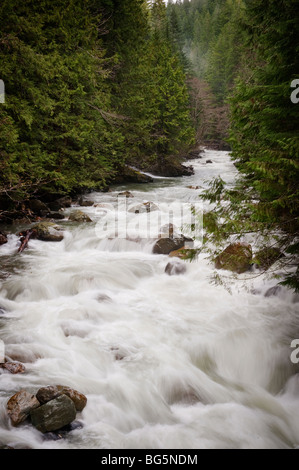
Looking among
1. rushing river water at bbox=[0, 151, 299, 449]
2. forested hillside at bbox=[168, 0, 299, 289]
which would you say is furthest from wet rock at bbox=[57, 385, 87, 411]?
forested hillside at bbox=[168, 0, 299, 289]

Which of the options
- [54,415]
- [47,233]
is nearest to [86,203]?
[47,233]

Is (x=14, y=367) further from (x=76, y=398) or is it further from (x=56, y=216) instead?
(x=56, y=216)

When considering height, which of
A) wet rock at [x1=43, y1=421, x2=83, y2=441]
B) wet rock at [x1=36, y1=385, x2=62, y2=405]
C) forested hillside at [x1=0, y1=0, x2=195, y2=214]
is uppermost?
forested hillside at [x1=0, y1=0, x2=195, y2=214]

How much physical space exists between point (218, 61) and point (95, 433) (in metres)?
57.5

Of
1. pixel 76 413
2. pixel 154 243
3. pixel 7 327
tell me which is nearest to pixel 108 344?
pixel 76 413

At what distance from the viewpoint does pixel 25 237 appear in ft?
29.3

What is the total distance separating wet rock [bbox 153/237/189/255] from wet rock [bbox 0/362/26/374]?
212 inches

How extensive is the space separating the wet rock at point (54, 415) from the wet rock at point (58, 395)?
4.3 inches

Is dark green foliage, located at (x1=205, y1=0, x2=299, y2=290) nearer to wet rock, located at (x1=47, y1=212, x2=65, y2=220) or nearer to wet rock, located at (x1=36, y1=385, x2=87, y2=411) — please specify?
wet rock, located at (x1=36, y1=385, x2=87, y2=411)

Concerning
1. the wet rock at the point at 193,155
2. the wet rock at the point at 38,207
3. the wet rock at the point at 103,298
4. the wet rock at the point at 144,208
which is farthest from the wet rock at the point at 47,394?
the wet rock at the point at 193,155

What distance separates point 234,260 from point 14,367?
4.76 metres

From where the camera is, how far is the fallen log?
8.57m

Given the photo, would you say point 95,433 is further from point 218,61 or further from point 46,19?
point 218,61

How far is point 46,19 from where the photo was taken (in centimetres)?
1060
